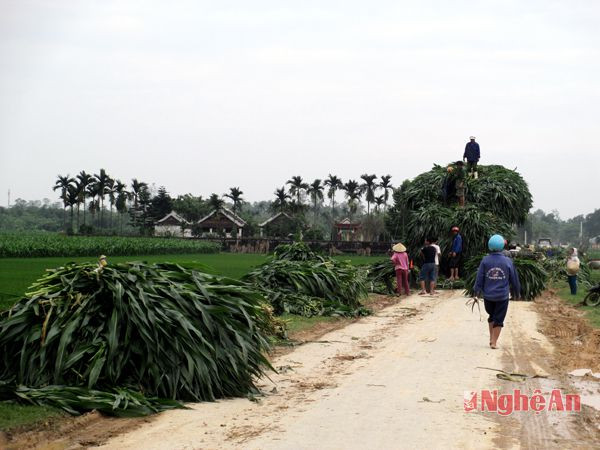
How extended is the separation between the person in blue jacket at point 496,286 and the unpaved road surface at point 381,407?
44cm

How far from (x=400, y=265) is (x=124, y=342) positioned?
1663 centimetres

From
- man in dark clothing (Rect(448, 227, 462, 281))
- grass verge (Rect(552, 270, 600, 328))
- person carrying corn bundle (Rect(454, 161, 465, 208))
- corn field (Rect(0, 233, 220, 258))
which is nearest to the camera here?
grass verge (Rect(552, 270, 600, 328))

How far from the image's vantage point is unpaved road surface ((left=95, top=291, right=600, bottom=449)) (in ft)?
23.4

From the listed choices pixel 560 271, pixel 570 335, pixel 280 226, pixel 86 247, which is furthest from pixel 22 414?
pixel 280 226

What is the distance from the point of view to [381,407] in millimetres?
8438

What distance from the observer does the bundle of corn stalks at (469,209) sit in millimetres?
27859

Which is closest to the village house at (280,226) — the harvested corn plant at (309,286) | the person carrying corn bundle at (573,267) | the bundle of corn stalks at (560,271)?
the bundle of corn stalks at (560,271)

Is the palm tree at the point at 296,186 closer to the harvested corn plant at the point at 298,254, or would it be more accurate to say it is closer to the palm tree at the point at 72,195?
the palm tree at the point at 72,195

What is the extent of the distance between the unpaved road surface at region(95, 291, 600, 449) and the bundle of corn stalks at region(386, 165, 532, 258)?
45.2 feet

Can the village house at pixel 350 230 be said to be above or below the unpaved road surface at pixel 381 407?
above

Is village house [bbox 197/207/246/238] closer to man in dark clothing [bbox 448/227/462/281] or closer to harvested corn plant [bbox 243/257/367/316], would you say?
man in dark clothing [bbox 448/227/462/281]

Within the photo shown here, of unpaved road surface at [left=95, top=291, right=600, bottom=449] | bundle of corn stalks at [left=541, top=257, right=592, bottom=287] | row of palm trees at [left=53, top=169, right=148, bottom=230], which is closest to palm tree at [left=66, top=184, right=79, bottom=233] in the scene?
row of palm trees at [left=53, top=169, right=148, bottom=230]

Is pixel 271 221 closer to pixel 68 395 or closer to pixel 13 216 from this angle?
pixel 13 216

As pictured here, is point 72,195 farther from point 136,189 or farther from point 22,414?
point 22,414
